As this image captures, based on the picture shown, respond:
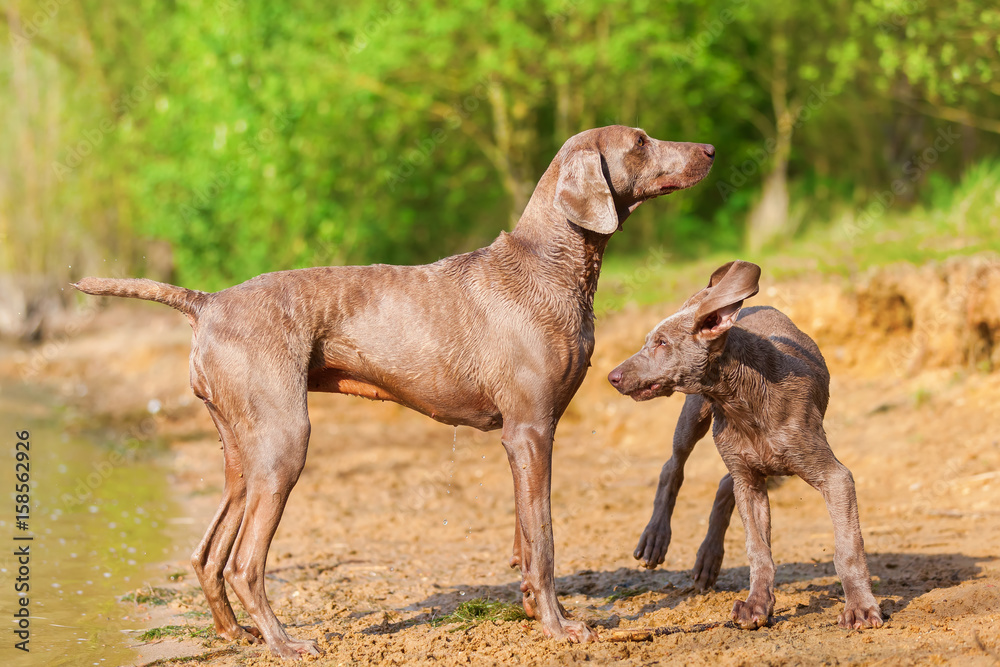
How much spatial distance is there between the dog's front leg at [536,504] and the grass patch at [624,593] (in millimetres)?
1086

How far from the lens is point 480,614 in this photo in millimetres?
5988

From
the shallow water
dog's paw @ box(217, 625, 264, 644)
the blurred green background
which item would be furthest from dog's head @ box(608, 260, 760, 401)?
the blurred green background

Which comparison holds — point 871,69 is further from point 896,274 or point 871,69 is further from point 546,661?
point 546,661

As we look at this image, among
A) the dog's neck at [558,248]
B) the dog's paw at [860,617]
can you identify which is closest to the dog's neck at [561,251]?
the dog's neck at [558,248]

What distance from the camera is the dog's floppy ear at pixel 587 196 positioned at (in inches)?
219

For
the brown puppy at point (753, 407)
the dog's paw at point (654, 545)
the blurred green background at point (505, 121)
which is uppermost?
the blurred green background at point (505, 121)

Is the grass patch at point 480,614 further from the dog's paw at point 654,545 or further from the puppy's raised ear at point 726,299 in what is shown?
the puppy's raised ear at point 726,299

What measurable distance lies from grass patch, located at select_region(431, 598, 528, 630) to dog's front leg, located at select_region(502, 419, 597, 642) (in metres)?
0.37

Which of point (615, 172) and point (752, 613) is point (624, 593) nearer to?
point (752, 613)

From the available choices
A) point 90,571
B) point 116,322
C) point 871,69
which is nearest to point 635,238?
point 871,69

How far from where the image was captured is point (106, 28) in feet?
86.8

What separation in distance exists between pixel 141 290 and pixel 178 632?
2260mm

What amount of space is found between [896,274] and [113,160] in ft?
67.6

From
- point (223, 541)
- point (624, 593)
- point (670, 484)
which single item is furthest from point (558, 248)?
point (223, 541)
